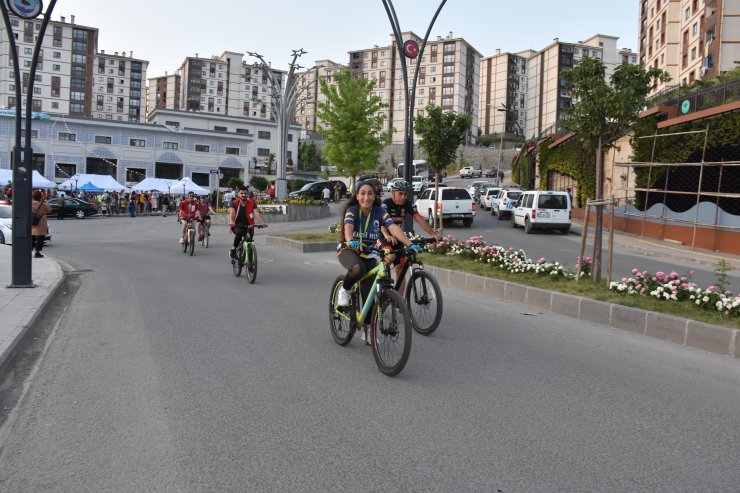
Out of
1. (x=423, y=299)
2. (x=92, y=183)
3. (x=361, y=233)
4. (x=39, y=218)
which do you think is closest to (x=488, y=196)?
(x=92, y=183)

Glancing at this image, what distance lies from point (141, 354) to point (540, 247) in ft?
54.1

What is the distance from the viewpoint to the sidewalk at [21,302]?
651 centimetres

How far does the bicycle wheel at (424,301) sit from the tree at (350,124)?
31.4 metres

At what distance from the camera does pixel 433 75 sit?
11694 centimetres

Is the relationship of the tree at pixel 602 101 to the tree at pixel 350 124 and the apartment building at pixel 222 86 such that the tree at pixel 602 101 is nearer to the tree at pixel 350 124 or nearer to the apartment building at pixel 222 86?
the tree at pixel 350 124

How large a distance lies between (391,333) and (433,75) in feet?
381

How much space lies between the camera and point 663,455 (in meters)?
3.86

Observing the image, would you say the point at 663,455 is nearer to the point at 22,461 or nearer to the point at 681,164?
the point at 22,461

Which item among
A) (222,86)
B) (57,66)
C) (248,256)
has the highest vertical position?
(222,86)

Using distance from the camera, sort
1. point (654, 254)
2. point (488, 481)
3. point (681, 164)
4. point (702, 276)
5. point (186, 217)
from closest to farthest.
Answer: point (488, 481)
point (702, 276)
point (186, 217)
point (654, 254)
point (681, 164)

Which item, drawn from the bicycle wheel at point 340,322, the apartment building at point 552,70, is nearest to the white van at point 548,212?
the bicycle wheel at point 340,322

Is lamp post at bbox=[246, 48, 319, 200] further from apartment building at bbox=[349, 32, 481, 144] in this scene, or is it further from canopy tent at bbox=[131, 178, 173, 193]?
apartment building at bbox=[349, 32, 481, 144]

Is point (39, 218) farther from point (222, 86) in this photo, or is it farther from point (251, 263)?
point (222, 86)

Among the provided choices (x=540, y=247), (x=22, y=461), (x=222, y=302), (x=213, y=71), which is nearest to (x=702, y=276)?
(x=540, y=247)
